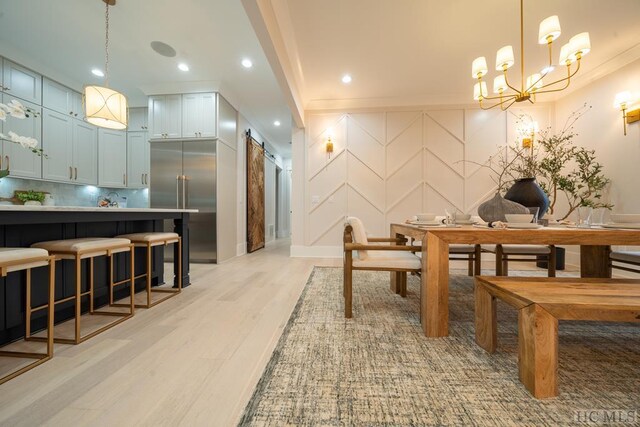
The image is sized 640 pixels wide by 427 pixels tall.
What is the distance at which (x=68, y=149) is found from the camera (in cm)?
399

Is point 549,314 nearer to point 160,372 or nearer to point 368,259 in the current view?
point 368,259

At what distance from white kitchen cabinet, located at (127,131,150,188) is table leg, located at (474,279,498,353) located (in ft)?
17.6

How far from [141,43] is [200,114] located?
1.15 metres

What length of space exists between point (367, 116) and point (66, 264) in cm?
455

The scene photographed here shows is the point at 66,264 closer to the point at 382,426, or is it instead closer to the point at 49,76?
the point at 382,426

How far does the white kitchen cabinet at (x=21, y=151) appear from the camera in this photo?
3.21m

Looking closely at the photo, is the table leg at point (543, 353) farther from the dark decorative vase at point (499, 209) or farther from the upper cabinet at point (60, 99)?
the upper cabinet at point (60, 99)

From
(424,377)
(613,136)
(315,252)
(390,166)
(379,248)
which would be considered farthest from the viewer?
(315,252)

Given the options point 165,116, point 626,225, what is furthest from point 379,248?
point 165,116

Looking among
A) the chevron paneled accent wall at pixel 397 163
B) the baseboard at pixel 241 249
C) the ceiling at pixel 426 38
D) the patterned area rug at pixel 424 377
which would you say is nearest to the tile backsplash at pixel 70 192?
the baseboard at pixel 241 249

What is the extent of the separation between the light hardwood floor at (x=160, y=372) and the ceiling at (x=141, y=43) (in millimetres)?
2920

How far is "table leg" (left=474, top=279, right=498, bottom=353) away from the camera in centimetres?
141

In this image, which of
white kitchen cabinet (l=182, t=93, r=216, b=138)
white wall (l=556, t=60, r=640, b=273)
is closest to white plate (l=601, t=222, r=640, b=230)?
white wall (l=556, t=60, r=640, b=273)

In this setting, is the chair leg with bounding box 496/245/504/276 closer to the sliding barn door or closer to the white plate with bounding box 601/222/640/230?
the white plate with bounding box 601/222/640/230
